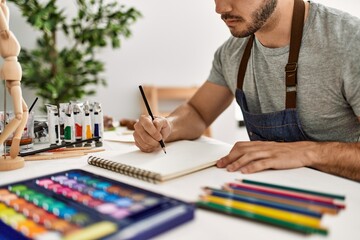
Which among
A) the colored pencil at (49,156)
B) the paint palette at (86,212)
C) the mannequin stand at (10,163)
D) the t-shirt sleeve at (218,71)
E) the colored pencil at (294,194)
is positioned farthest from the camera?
the t-shirt sleeve at (218,71)

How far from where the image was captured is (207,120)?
56.6 inches

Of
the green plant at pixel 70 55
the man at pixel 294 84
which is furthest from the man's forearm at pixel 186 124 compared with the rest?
the green plant at pixel 70 55

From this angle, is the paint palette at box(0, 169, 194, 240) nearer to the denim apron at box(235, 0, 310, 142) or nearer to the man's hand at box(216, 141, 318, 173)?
the man's hand at box(216, 141, 318, 173)

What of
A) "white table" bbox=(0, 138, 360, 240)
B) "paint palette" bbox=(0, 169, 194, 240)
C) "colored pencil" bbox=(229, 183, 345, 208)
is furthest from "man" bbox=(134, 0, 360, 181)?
"paint palette" bbox=(0, 169, 194, 240)

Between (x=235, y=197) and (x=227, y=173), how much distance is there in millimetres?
192

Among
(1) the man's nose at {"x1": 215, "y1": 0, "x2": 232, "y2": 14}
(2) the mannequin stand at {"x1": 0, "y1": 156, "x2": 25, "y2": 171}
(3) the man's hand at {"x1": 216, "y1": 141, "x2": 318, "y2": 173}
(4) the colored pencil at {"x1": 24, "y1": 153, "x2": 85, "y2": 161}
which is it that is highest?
(1) the man's nose at {"x1": 215, "y1": 0, "x2": 232, "y2": 14}

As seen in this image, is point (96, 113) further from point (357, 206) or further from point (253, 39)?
point (357, 206)

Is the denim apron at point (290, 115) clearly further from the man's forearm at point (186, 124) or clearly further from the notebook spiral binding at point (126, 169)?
the notebook spiral binding at point (126, 169)

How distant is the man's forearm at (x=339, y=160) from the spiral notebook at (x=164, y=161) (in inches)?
9.5

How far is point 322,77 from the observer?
3.57ft

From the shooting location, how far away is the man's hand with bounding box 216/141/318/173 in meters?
0.80

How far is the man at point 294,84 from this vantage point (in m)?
0.99

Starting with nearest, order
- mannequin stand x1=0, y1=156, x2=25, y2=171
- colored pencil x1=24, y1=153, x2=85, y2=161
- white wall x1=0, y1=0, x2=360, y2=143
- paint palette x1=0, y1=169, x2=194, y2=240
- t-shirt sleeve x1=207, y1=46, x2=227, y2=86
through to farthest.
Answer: paint palette x1=0, y1=169, x2=194, y2=240 → mannequin stand x1=0, y1=156, x2=25, y2=171 → colored pencil x1=24, y1=153, x2=85, y2=161 → t-shirt sleeve x1=207, y1=46, x2=227, y2=86 → white wall x1=0, y1=0, x2=360, y2=143

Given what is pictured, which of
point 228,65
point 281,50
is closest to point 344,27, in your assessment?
point 281,50
